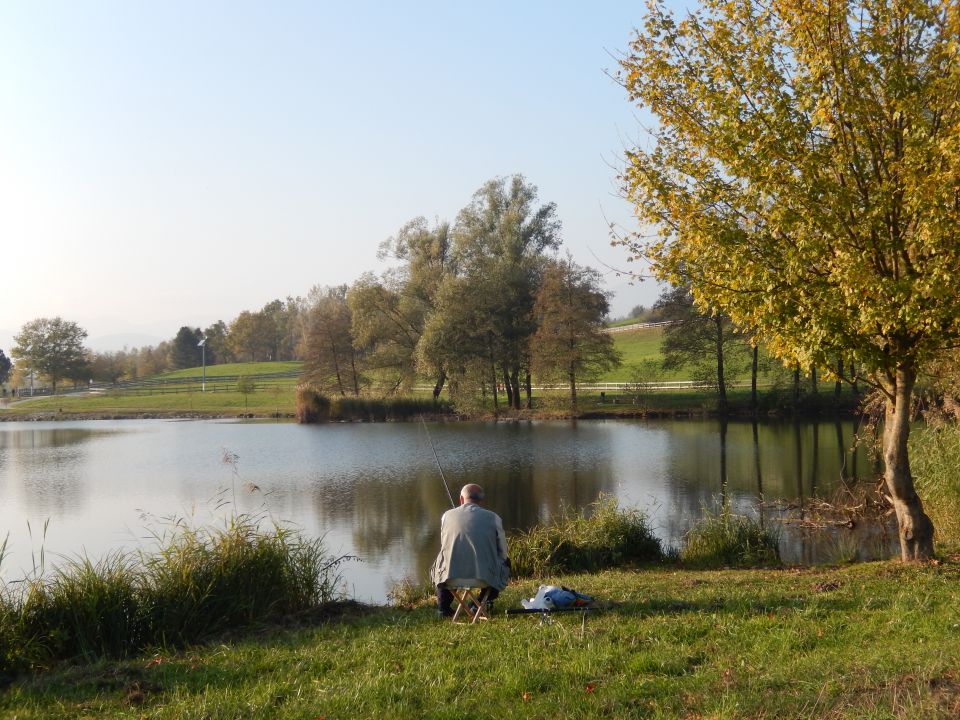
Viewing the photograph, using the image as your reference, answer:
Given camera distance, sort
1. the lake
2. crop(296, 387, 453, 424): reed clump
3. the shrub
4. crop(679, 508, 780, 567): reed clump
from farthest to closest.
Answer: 1. the shrub
2. crop(296, 387, 453, 424): reed clump
3. the lake
4. crop(679, 508, 780, 567): reed clump

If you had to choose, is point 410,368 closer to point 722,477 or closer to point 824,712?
point 722,477

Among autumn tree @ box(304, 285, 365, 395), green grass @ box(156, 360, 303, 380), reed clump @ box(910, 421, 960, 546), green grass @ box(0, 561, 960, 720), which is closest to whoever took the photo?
green grass @ box(0, 561, 960, 720)

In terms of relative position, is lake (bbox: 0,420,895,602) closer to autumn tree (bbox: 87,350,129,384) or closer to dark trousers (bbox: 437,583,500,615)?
dark trousers (bbox: 437,583,500,615)

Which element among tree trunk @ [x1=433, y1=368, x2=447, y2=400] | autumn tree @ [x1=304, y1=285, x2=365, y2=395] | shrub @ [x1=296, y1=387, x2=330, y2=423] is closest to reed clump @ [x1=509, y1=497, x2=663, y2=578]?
tree trunk @ [x1=433, y1=368, x2=447, y2=400]

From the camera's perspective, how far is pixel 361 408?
1993 inches

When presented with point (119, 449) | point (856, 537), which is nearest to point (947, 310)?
point (856, 537)

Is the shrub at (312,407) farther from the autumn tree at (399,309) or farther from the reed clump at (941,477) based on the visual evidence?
the reed clump at (941,477)

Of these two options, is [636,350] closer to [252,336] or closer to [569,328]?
[569,328]

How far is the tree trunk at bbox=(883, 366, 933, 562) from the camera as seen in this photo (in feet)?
33.2

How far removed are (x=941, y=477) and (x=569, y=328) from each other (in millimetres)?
34316

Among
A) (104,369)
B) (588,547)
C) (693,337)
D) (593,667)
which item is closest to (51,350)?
(104,369)

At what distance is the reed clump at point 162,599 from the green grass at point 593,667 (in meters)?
0.58

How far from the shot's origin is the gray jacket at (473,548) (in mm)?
7977

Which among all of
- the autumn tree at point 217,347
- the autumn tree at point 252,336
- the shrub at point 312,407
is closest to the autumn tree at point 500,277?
the shrub at point 312,407
